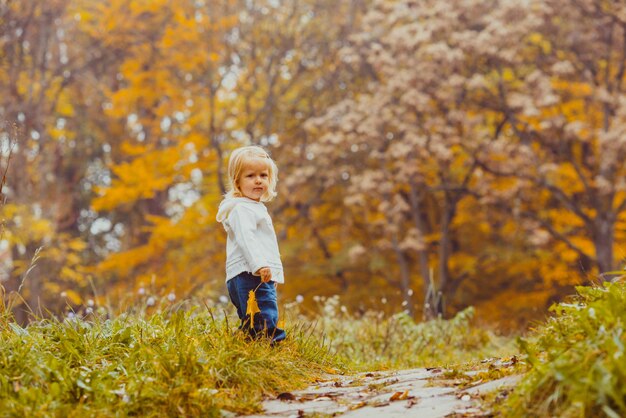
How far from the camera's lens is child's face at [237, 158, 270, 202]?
517cm

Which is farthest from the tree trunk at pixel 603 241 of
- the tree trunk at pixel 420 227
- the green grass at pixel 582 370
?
the green grass at pixel 582 370

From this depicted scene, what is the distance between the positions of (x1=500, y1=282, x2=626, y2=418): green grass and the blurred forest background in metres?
11.2

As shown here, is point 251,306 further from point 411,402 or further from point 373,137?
point 373,137

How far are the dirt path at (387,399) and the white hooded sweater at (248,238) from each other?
850mm

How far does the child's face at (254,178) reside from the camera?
5172 millimetres

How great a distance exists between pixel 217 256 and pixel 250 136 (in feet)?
9.62

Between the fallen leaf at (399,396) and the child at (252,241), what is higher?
the child at (252,241)

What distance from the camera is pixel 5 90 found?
1744cm

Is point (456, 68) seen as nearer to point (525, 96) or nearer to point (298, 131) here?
point (525, 96)

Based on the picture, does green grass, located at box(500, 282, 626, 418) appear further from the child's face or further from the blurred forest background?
the blurred forest background

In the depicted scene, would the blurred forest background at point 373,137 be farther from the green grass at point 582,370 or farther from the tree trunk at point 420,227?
the green grass at point 582,370

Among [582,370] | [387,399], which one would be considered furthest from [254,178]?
[582,370]

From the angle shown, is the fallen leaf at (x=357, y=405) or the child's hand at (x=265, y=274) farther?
the child's hand at (x=265, y=274)

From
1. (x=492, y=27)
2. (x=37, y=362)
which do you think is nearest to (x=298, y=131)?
(x=492, y=27)
